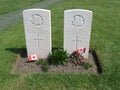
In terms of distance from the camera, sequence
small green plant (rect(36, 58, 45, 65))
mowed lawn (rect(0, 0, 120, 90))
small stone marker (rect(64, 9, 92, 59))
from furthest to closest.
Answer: small green plant (rect(36, 58, 45, 65)), small stone marker (rect(64, 9, 92, 59)), mowed lawn (rect(0, 0, 120, 90))

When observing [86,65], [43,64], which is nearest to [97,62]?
[86,65]

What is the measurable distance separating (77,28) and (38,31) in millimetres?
962

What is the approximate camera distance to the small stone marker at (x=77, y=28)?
182 inches

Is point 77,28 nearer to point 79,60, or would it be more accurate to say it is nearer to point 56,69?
point 79,60

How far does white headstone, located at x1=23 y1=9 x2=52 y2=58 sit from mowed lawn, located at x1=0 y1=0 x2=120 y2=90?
2.38ft

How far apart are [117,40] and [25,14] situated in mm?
3268

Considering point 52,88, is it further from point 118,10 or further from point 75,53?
point 118,10

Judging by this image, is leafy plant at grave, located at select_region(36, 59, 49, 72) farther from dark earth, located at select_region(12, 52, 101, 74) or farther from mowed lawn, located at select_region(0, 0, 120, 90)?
mowed lawn, located at select_region(0, 0, 120, 90)

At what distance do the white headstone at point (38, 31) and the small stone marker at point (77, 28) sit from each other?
0.45 metres

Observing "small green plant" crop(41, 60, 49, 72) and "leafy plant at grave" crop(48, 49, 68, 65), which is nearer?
"small green plant" crop(41, 60, 49, 72)

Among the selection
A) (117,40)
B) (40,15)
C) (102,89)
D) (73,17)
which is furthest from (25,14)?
(117,40)

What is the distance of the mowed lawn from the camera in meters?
4.34

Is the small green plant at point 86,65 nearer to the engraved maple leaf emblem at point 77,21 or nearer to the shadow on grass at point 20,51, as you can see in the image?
the engraved maple leaf emblem at point 77,21

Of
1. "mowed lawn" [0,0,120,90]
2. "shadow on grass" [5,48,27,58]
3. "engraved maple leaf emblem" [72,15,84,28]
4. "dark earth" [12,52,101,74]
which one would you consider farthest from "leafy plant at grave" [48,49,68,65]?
"shadow on grass" [5,48,27,58]
